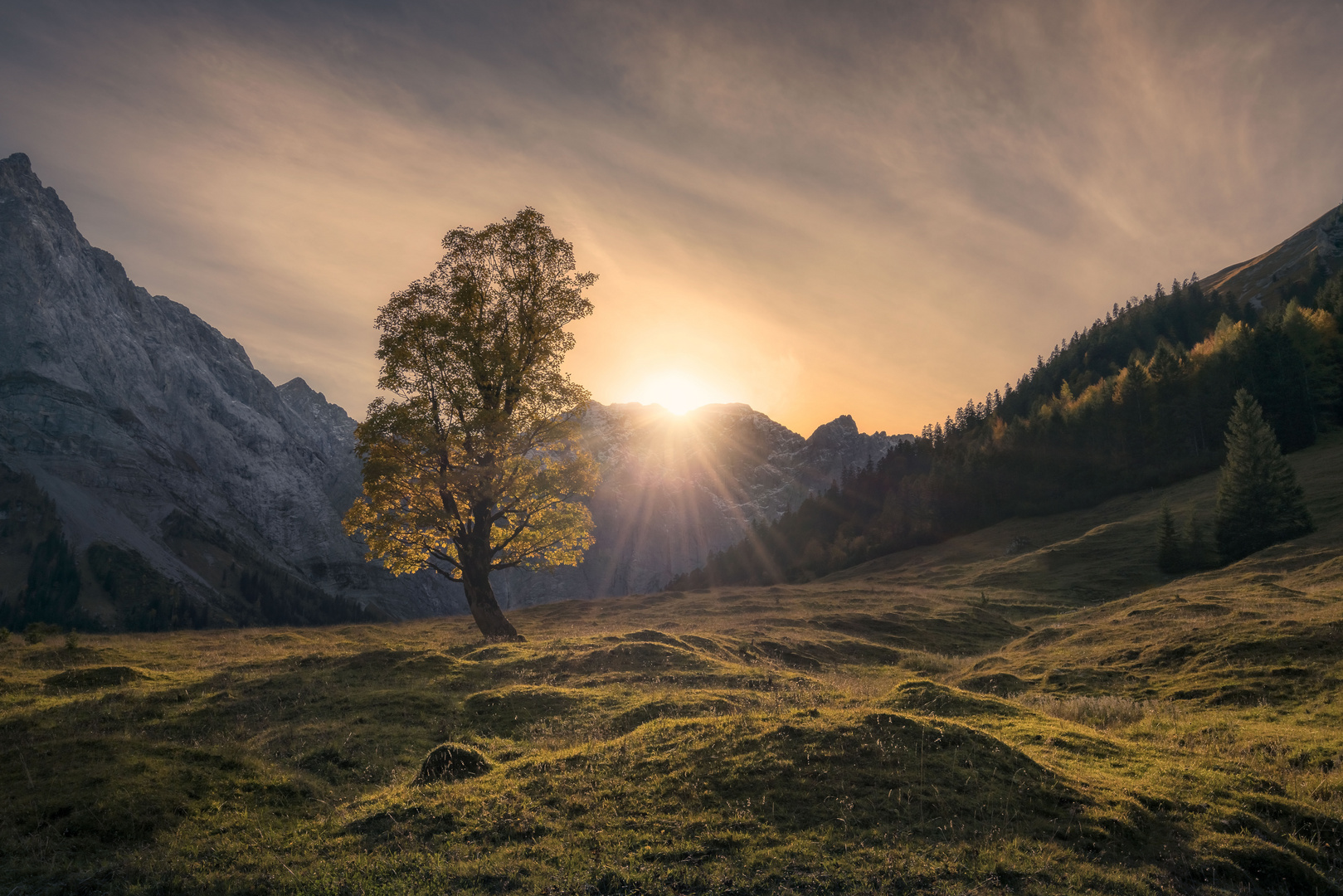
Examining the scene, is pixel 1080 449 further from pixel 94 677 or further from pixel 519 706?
pixel 94 677

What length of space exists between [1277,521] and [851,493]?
98.4 metres

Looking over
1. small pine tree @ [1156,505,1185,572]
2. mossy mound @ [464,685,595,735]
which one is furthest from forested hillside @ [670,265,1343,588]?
mossy mound @ [464,685,595,735]

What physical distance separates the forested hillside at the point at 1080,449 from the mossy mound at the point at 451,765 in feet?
388

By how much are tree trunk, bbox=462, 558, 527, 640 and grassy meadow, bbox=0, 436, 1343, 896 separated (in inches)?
144

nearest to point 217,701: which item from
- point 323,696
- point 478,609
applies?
point 323,696

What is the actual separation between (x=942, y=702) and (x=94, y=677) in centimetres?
2435

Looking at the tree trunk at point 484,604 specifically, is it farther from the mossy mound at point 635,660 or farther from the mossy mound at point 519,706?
the mossy mound at point 519,706

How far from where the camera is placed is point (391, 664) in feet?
71.4

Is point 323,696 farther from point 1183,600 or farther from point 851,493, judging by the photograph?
point 851,493

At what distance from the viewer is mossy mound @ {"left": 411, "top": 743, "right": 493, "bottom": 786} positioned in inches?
456

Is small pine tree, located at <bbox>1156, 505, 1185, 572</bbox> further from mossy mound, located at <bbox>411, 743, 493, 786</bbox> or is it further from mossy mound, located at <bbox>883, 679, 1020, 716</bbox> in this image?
mossy mound, located at <bbox>411, 743, 493, 786</bbox>

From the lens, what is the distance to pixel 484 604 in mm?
30609

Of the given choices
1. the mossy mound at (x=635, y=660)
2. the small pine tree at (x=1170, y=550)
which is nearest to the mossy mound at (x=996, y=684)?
the mossy mound at (x=635, y=660)

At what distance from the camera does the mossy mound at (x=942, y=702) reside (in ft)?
56.5
